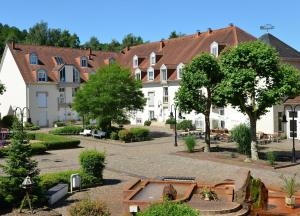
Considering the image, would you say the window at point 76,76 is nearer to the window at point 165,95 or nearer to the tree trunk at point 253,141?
the window at point 165,95

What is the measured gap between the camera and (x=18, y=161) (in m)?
18.8

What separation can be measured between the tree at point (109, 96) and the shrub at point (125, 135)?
2681 mm

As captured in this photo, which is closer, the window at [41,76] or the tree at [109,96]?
the tree at [109,96]

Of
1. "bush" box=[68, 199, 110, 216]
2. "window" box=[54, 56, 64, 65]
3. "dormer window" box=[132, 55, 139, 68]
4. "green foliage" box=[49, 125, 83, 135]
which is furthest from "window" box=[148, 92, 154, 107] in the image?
"bush" box=[68, 199, 110, 216]

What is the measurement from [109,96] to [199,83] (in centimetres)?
1270

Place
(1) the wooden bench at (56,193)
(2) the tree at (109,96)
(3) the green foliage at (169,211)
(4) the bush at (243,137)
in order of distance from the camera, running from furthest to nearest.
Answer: (2) the tree at (109,96), (4) the bush at (243,137), (1) the wooden bench at (56,193), (3) the green foliage at (169,211)

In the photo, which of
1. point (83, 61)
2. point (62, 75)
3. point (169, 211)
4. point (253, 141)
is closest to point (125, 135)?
point (253, 141)

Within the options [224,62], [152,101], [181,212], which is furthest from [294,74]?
[152,101]

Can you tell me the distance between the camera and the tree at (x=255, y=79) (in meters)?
29.0

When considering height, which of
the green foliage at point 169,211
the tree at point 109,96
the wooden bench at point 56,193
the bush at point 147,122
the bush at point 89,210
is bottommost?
the wooden bench at point 56,193

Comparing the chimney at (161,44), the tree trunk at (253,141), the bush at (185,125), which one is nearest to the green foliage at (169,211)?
the tree trunk at (253,141)

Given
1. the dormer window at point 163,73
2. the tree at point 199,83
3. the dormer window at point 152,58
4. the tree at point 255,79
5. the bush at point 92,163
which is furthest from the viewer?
the dormer window at point 152,58

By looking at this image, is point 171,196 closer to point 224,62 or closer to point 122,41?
point 224,62

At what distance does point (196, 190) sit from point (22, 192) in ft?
24.7
